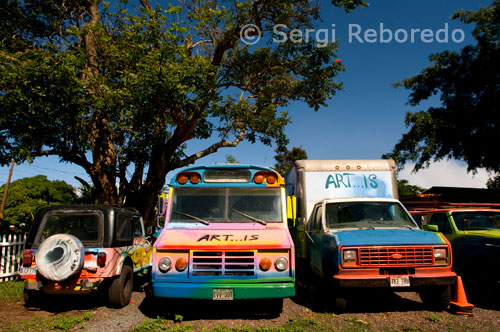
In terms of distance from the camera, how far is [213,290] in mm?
5461

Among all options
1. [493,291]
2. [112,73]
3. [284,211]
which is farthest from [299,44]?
[493,291]

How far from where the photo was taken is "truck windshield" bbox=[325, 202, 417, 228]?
23.5 feet

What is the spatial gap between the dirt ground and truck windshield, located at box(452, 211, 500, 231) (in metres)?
1.83

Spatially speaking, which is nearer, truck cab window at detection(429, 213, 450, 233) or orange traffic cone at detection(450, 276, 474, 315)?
orange traffic cone at detection(450, 276, 474, 315)

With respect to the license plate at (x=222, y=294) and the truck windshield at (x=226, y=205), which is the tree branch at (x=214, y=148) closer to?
the truck windshield at (x=226, y=205)

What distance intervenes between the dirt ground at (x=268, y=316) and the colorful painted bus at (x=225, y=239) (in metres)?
0.61

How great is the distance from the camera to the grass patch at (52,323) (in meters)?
5.59

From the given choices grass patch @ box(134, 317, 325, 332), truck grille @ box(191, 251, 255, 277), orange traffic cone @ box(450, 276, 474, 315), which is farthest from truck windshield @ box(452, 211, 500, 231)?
truck grille @ box(191, 251, 255, 277)

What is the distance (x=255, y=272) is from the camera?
5555mm

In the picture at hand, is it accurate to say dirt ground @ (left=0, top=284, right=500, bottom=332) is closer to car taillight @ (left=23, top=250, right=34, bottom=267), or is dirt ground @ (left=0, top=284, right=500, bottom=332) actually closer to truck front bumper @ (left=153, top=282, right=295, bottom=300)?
truck front bumper @ (left=153, top=282, right=295, bottom=300)

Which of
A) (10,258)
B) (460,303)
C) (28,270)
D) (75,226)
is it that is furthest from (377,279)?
(10,258)

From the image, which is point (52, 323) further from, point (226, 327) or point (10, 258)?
point (10, 258)

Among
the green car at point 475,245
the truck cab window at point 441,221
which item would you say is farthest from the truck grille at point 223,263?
the truck cab window at point 441,221

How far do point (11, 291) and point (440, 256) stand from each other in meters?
8.77
